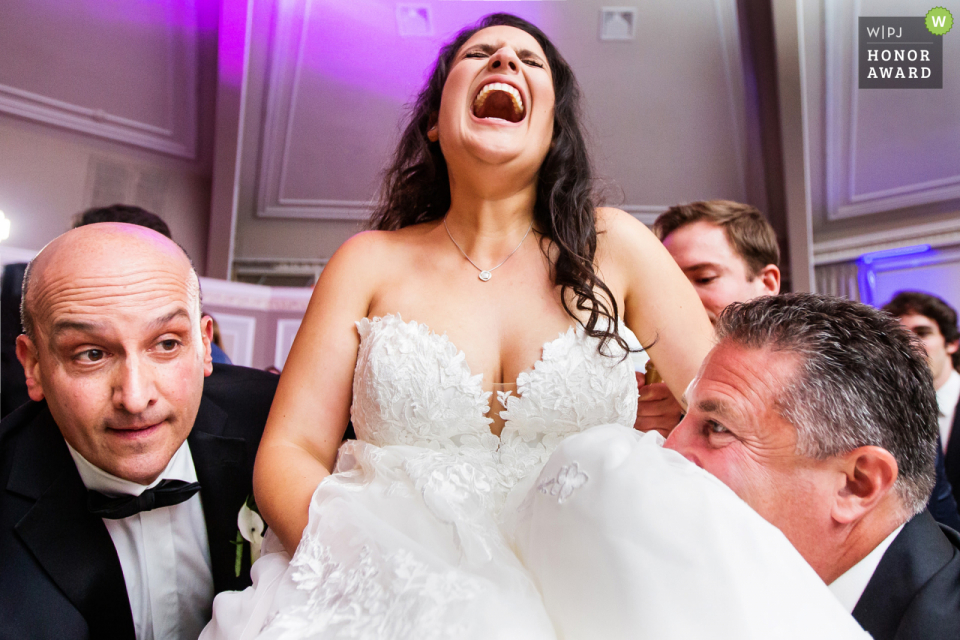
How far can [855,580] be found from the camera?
106cm

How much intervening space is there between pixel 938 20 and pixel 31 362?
252 inches

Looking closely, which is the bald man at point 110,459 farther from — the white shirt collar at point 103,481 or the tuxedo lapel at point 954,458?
the tuxedo lapel at point 954,458

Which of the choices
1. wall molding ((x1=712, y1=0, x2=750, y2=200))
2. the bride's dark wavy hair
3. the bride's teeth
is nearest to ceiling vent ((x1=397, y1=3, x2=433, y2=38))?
wall molding ((x1=712, y1=0, x2=750, y2=200))

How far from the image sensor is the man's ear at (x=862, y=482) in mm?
1021

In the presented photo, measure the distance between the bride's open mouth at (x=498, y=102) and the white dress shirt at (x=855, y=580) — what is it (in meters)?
1.13

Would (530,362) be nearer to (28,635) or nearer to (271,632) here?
(271,632)

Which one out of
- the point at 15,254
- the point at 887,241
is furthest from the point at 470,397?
the point at 887,241

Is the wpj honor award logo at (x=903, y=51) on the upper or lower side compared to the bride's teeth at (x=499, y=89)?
upper

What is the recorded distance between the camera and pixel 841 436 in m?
1.04

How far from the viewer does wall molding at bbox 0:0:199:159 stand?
613 centimetres

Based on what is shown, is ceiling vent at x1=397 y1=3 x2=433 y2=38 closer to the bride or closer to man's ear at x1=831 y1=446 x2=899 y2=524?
the bride

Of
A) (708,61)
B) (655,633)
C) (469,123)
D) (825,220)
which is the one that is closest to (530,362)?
(469,123)

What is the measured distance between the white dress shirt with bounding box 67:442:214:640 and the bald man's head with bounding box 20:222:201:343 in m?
0.33

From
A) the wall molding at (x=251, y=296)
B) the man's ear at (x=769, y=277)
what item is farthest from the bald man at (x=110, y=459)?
the wall molding at (x=251, y=296)
